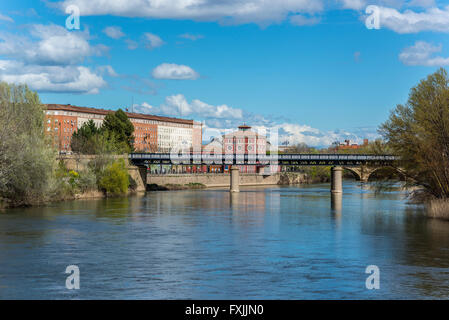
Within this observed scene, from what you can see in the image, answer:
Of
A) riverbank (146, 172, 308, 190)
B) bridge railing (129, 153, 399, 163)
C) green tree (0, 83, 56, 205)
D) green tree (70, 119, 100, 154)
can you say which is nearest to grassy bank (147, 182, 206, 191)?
riverbank (146, 172, 308, 190)

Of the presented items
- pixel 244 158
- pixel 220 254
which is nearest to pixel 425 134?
pixel 220 254

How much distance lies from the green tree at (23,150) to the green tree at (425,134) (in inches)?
1067

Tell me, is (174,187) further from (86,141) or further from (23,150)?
(23,150)

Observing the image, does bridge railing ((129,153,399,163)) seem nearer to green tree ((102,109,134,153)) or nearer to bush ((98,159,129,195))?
green tree ((102,109,134,153))

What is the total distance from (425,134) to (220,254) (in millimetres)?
20634

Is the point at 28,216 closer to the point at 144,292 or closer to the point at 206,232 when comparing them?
the point at 206,232

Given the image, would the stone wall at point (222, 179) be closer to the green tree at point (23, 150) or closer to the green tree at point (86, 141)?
the green tree at point (86, 141)

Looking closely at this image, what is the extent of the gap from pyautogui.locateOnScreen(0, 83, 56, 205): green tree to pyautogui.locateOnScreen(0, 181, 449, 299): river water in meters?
2.48

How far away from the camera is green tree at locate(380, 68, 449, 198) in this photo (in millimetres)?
43688

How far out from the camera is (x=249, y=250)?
104 ft

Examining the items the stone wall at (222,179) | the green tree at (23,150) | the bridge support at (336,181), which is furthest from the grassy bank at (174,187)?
the green tree at (23,150)

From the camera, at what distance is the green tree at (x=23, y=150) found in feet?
157

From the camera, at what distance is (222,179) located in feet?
402
